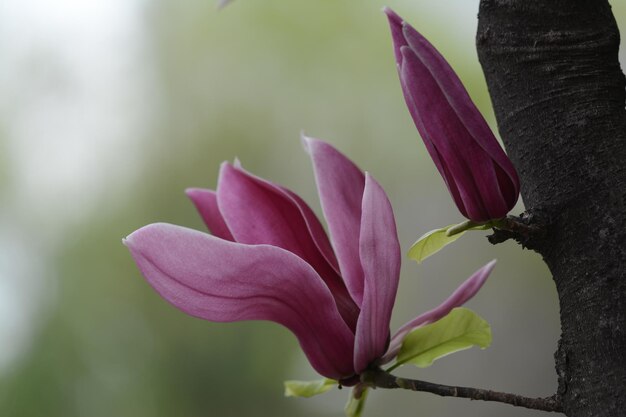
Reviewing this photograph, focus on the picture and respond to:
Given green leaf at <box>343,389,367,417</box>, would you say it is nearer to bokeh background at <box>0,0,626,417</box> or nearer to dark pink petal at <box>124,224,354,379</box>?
dark pink petal at <box>124,224,354,379</box>

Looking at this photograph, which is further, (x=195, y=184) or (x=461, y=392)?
(x=195, y=184)

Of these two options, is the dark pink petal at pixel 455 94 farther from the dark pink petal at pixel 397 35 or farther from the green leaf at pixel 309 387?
the green leaf at pixel 309 387

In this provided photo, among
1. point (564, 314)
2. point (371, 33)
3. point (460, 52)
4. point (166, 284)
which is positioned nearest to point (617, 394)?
point (564, 314)

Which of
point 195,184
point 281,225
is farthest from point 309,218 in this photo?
point 195,184

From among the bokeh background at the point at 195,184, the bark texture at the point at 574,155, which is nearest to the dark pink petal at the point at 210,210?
the bark texture at the point at 574,155

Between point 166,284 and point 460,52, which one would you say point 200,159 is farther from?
point 166,284

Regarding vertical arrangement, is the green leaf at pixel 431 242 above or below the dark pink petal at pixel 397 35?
below

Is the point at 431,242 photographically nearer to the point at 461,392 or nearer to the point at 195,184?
the point at 461,392
